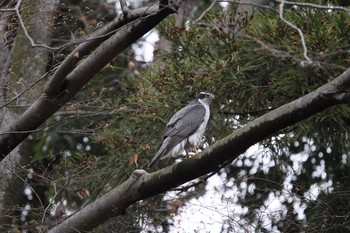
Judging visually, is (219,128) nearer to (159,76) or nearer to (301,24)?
(159,76)

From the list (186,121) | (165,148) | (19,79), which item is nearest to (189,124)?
(186,121)

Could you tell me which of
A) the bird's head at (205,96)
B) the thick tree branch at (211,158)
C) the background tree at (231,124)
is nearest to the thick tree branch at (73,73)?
the background tree at (231,124)

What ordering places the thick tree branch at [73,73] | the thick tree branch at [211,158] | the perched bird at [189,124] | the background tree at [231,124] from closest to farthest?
the thick tree branch at [211,158], the thick tree branch at [73,73], the background tree at [231,124], the perched bird at [189,124]

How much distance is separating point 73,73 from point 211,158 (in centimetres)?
152

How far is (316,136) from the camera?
7.07m

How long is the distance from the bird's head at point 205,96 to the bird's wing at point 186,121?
0.29 ft

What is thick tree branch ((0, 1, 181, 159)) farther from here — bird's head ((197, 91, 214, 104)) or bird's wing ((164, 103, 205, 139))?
bird's head ((197, 91, 214, 104))

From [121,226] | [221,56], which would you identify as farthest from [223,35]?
[121,226]

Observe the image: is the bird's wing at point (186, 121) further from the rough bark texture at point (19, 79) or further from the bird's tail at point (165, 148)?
the rough bark texture at point (19, 79)

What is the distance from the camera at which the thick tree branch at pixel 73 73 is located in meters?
5.71

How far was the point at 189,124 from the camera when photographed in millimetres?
6926

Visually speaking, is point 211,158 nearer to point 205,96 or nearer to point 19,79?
point 205,96

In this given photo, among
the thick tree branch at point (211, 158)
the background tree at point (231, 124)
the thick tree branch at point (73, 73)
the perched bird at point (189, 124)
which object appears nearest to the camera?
the thick tree branch at point (211, 158)

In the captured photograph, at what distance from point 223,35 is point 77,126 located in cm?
394
